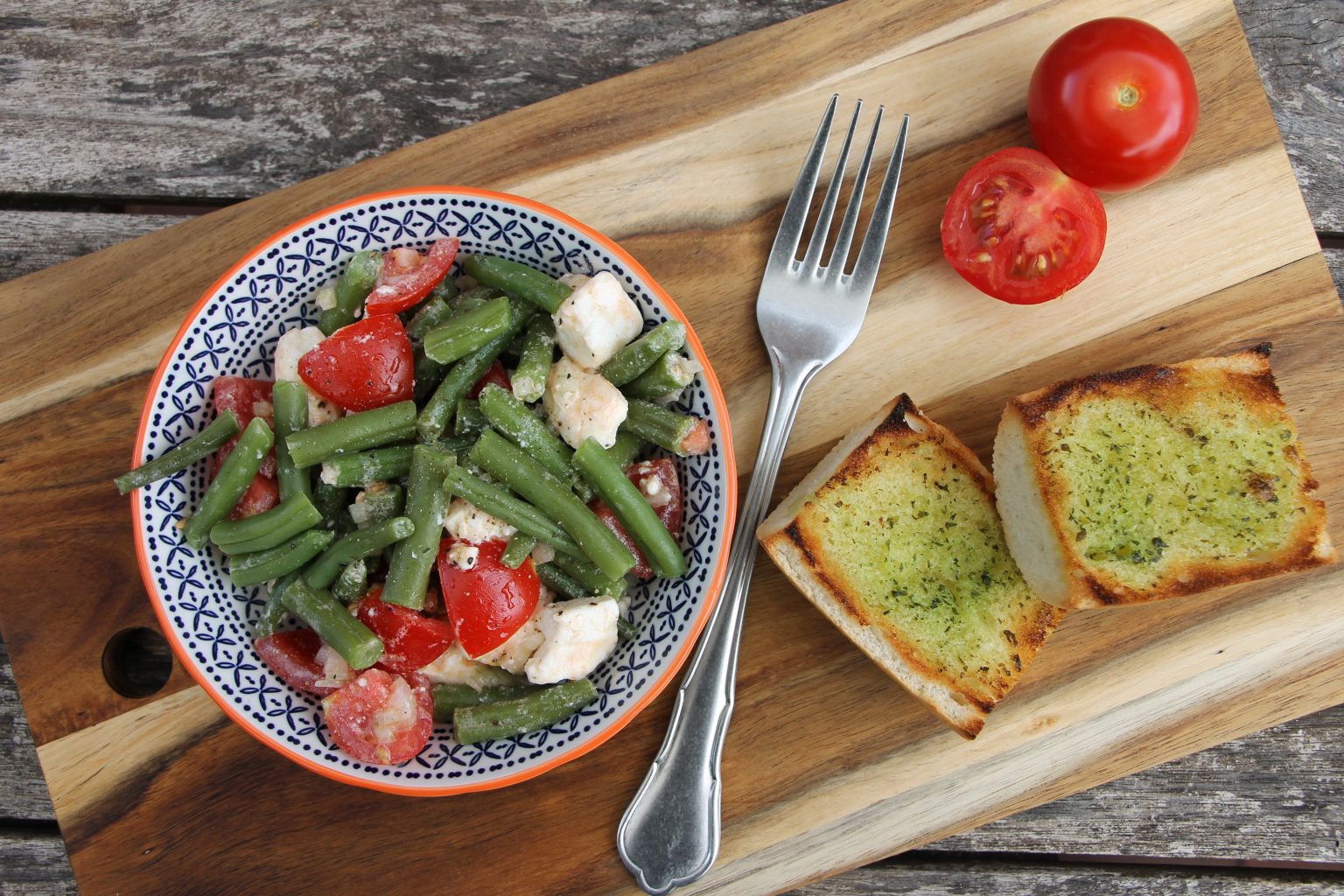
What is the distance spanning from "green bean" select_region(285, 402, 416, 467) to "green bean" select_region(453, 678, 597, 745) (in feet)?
2.61

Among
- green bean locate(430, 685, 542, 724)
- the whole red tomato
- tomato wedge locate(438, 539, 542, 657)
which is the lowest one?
green bean locate(430, 685, 542, 724)

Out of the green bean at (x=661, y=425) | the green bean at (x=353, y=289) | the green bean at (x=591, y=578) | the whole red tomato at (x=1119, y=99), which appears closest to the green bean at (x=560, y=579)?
the green bean at (x=591, y=578)

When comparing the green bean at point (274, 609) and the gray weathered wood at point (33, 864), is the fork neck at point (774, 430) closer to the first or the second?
the green bean at point (274, 609)

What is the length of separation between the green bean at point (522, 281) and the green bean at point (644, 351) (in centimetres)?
23

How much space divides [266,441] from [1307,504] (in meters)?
3.07

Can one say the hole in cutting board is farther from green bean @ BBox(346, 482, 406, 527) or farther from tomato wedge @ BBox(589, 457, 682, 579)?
tomato wedge @ BBox(589, 457, 682, 579)

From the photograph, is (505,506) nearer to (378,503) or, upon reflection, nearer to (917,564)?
(378,503)

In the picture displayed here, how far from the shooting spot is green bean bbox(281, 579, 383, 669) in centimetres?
242

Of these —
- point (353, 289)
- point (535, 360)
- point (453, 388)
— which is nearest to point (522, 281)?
point (535, 360)

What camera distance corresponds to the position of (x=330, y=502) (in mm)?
2609

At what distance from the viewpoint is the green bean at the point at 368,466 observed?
8.14 ft

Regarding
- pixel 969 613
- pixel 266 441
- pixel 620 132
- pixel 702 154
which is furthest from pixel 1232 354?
pixel 266 441

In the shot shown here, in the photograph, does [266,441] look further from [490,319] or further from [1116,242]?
[1116,242]

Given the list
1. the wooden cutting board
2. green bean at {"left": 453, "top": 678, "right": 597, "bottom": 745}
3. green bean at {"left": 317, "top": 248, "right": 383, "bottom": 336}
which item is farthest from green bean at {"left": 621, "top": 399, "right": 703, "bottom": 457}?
green bean at {"left": 317, "top": 248, "right": 383, "bottom": 336}
